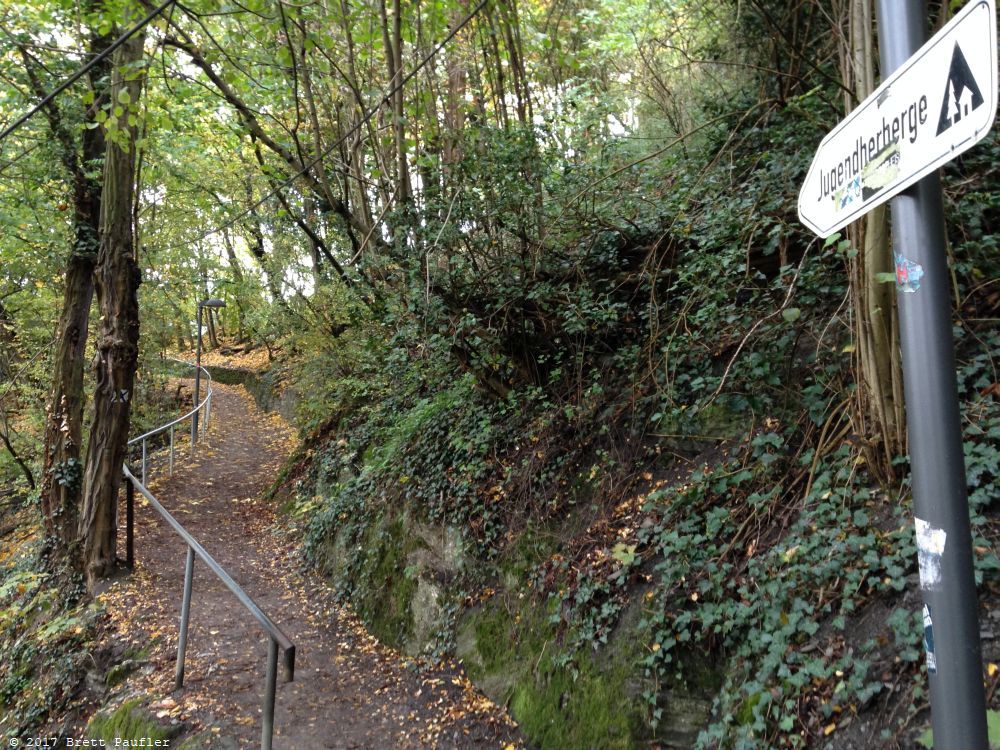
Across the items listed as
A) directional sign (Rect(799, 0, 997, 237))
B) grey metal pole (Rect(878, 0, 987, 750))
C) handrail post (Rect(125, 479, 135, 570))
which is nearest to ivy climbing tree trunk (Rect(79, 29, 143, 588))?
handrail post (Rect(125, 479, 135, 570))

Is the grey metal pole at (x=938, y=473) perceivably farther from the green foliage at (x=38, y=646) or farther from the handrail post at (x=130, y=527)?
the handrail post at (x=130, y=527)

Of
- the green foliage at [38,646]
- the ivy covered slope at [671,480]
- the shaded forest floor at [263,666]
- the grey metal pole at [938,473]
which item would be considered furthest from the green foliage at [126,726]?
the grey metal pole at [938,473]

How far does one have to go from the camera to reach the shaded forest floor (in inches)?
167

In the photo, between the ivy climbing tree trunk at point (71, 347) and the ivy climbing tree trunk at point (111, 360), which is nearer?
the ivy climbing tree trunk at point (111, 360)

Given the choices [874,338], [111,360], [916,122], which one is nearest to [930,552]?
[916,122]

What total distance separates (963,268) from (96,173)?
830 cm

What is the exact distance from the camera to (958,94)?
1.08m

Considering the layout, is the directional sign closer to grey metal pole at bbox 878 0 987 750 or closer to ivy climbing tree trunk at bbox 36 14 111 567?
grey metal pole at bbox 878 0 987 750

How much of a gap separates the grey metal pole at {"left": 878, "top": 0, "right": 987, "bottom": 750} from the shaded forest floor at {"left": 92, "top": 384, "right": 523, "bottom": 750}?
334 centimetres

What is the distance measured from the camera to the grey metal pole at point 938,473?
1.08 metres

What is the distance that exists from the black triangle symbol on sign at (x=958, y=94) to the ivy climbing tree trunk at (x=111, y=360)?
7.36 m

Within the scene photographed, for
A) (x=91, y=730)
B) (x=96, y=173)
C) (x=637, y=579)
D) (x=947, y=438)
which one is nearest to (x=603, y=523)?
(x=637, y=579)

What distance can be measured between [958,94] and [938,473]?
673mm

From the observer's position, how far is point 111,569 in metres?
6.84
